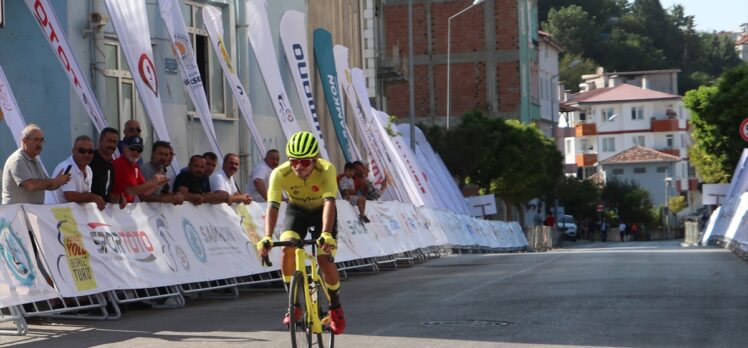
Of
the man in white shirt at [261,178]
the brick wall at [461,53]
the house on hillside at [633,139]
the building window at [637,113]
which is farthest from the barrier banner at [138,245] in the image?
the building window at [637,113]

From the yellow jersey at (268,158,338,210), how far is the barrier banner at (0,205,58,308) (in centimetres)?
364

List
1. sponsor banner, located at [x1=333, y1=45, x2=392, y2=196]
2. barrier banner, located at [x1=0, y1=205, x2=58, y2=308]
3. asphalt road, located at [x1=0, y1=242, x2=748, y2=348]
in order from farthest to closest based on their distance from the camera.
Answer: sponsor banner, located at [x1=333, y1=45, x2=392, y2=196]
barrier banner, located at [x1=0, y1=205, x2=58, y2=308]
asphalt road, located at [x1=0, y1=242, x2=748, y2=348]

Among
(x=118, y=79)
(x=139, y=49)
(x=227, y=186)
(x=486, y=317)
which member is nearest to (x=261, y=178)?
(x=227, y=186)

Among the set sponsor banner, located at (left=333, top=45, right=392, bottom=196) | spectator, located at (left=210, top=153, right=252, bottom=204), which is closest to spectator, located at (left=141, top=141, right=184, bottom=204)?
spectator, located at (left=210, top=153, right=252, bottom=204)

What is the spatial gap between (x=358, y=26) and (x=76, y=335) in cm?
3469

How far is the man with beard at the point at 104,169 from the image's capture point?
1639 centimetres

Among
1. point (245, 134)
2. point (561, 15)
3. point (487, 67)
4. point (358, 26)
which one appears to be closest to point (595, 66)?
point (561, 15)

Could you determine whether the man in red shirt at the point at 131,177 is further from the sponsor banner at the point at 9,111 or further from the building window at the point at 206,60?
the building window at the point at 206,60

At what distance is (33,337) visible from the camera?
13641mm

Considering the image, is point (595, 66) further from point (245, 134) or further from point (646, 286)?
point (646, 286)

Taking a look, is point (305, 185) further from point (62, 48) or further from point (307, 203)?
point (62, 48)

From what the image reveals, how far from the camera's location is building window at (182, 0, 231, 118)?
1176 inches

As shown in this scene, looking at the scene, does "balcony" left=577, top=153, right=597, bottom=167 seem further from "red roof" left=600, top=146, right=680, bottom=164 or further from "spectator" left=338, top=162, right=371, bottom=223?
"spectator" left=338, top=162, right=371, bottom=223

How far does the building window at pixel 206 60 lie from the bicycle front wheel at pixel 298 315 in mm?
19244
